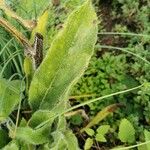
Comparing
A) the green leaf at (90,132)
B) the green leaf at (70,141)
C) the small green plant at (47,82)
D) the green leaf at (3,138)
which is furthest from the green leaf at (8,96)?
the green leaf at (90,132)

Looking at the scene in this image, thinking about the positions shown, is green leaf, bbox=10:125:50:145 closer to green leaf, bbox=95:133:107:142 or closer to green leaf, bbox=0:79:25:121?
green leaf, bbox=0:79:25:121

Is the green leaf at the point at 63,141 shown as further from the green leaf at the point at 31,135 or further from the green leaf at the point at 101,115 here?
the green leaf at the point at 101,115

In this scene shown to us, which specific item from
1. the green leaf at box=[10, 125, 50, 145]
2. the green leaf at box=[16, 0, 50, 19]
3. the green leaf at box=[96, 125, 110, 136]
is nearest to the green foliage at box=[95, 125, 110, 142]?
the green leaf at box=[96, 125, 110, 136]

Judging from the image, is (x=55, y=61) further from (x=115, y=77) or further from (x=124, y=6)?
(x=124, y=6)

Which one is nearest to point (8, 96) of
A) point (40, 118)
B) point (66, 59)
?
point (40, 118)

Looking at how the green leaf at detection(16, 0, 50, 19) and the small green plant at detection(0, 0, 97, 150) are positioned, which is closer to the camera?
the small green plant at detection(0, 0, 97, 150)
